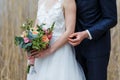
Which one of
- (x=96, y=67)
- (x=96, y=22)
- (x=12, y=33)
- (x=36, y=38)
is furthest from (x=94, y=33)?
(x=12, y=33)

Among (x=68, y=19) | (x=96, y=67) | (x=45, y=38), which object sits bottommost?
(x=96, y=67)

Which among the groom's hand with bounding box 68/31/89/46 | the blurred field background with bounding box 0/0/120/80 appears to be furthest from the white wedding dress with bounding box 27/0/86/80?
the blurred field background with bounding box 0/0/120/80

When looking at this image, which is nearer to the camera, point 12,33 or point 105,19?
point 105,19

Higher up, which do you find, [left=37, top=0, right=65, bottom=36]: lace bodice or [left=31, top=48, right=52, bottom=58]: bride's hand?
[left=37, top=0, right=65, bottom=36]: lace bodice

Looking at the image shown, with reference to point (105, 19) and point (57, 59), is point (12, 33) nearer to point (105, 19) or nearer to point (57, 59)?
point (57, 59)

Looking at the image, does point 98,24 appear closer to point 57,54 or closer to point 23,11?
point 57,54

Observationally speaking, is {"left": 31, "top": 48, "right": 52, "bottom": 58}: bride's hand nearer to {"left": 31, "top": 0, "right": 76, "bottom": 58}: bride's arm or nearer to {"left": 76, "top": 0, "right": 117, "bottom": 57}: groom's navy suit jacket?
{"left": 31, "top": 0, "right": 76, "bottom": 58}: bride's arm

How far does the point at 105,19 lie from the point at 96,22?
0.21 feet

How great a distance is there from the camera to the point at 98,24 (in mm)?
1928

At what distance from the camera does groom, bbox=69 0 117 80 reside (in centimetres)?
191

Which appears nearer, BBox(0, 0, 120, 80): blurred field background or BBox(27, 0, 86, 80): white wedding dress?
BBox(27, 0, 86, 80): white wedding dress

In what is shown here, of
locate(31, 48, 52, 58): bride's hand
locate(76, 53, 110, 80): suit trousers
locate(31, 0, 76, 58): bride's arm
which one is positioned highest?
locate(31, 0, 76, 58): bride's arm

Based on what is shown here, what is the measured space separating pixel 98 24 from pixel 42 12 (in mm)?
361

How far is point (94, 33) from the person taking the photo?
1.91 metres
